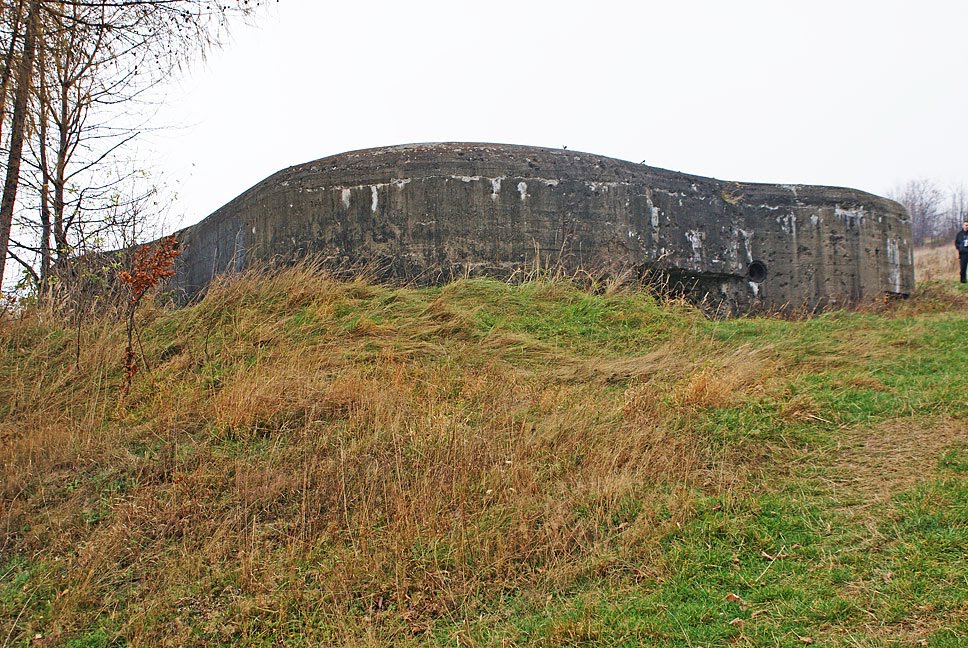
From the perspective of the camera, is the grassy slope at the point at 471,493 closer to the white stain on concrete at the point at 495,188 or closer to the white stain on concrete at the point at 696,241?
the white stain on concrete at the point at 495,188

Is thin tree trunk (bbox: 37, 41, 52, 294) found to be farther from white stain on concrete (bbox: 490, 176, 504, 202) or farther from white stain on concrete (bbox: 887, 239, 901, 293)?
white stain on concrete (bbox: 887, 239, 901, 293)

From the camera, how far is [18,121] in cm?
549

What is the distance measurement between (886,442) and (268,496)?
11.6ft

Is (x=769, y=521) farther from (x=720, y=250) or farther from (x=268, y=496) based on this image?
(x=720, y=250)

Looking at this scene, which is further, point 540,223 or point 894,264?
point 894,264

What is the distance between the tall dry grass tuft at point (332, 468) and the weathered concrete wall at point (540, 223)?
1690 millimetres

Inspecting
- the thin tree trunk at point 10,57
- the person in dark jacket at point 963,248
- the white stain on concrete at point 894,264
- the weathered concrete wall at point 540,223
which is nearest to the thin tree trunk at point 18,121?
the thin tree trunk at point 10,57

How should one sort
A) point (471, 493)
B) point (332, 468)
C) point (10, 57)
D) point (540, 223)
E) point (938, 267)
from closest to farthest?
point (471, 493), point (332, 468), point (10, 57), point (540, 223), point (938, 267)

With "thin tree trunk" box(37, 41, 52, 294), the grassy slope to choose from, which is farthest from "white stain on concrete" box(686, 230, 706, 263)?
"thin tree trunk" box(37, 41, 52, 294)

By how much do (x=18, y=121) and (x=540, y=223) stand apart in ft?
16.2

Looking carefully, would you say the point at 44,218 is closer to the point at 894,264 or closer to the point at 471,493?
the point at 471,493

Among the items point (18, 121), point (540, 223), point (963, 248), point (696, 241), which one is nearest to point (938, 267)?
point (963, 248)

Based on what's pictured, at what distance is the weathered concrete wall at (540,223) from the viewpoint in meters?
8.52

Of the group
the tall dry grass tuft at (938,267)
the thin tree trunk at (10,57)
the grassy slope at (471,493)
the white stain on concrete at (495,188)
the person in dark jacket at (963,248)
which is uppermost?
the thin tree trunk at (10,57)
